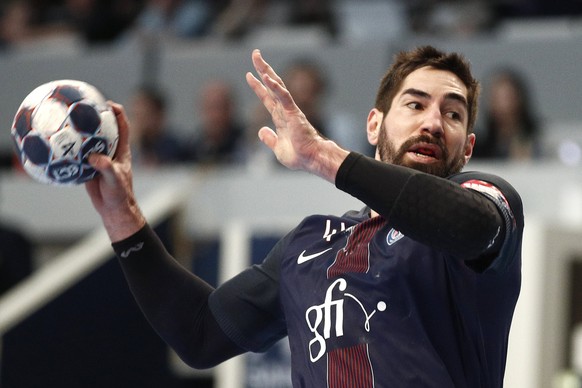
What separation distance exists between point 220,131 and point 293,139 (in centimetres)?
520

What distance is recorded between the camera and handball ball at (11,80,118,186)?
3734 mm

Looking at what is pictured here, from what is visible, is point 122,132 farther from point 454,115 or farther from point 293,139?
point 454,115

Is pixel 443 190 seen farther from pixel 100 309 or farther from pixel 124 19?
pixel 124 19

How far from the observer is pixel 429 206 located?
9.60 feet

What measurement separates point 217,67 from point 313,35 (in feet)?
3.01

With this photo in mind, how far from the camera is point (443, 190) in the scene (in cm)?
295

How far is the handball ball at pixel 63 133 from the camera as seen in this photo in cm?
373

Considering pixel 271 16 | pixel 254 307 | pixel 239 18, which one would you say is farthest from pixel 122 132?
pixel 271 16

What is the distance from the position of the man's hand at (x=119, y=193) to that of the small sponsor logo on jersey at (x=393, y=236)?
105cm

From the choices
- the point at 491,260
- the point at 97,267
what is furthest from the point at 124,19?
the point at 491,260

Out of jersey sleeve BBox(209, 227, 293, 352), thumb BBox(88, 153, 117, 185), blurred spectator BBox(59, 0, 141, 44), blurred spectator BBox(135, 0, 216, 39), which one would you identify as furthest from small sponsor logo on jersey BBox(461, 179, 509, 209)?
blurred spectator BBox(59, 0, 141, 44)

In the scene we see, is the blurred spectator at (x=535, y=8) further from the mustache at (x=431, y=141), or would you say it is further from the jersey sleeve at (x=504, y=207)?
the jersey sleeve at (x=504, y=207)

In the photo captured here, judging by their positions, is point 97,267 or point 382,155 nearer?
point 382,155

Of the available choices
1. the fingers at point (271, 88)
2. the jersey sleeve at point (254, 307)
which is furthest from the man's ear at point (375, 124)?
the fingers at point (271, 88)
